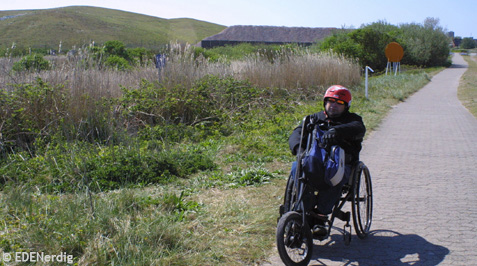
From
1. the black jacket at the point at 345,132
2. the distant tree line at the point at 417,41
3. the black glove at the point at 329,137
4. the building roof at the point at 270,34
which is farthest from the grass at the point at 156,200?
the building roof at the point at 270,34

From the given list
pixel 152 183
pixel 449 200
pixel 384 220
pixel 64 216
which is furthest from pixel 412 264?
pixel 152 183

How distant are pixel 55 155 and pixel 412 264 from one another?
16.6 feet

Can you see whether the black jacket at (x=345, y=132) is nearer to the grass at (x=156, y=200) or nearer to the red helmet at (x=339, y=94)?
the red helmet at (x=339, y=94)

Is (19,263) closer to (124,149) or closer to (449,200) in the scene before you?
(124,149)

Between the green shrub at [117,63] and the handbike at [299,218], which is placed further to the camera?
the green shrub at [117,63]

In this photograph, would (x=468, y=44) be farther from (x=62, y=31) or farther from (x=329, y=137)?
(x=329, y=137)

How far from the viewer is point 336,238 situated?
5.00 m

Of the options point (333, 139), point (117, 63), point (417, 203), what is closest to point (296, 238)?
point (333, 139)

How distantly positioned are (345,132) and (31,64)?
8.65 meters

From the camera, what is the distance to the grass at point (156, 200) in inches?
163

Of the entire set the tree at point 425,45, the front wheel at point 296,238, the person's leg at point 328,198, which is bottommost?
the front wheel at point 296,238

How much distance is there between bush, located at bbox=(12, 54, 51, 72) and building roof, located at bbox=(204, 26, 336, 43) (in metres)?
67.0

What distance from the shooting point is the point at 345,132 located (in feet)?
14.5

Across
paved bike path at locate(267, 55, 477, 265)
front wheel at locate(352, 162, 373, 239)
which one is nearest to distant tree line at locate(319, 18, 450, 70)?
paved bike path at locate(267, 55, 477, 265)
